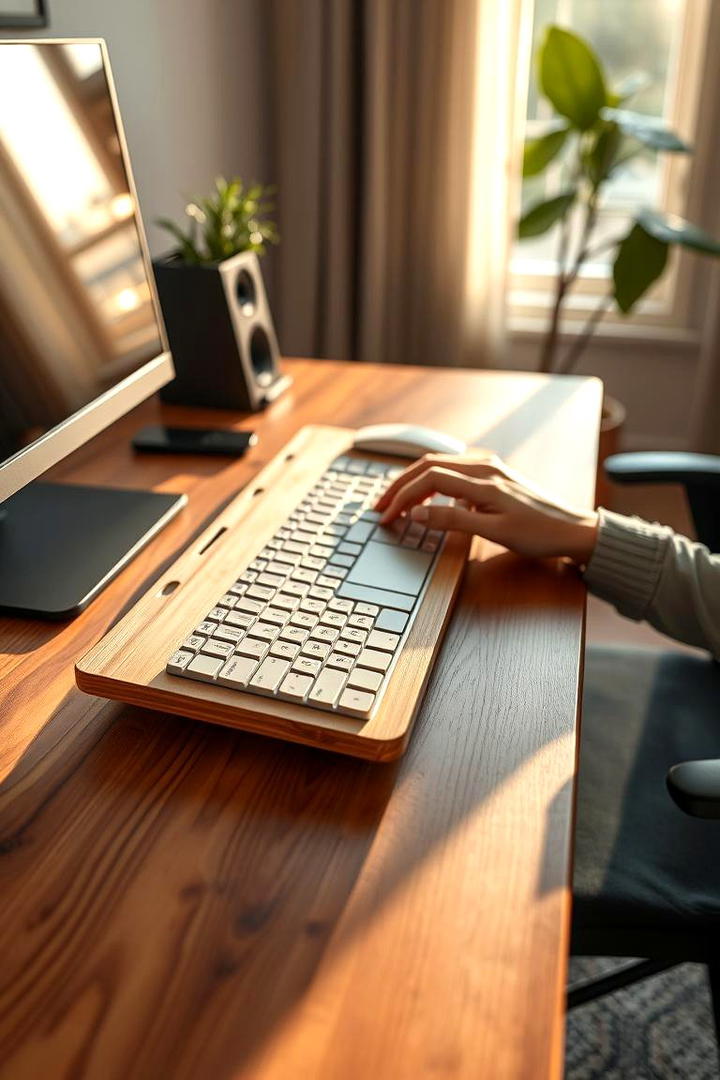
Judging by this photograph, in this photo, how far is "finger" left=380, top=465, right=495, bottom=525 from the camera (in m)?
0.88

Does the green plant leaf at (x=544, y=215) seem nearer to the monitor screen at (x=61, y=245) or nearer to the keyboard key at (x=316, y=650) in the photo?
the monitor screen at (x=61, y=245)

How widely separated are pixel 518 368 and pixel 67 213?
2090 millimetres

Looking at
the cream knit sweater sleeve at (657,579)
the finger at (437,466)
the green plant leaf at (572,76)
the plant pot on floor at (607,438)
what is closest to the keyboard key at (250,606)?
the finger at (437,466)

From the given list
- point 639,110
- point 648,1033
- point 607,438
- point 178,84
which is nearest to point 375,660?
point 648,1033

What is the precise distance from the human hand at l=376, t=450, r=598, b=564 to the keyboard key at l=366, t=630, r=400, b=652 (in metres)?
0.20

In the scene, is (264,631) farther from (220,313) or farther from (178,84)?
(178,84)

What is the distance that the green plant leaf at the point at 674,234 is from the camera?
2.07 m

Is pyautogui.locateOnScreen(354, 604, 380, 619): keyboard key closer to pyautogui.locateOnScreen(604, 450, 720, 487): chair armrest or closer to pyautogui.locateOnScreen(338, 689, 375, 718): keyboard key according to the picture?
pyautogui.locateOnScreen(338, 689, 375, 718): keyboard key

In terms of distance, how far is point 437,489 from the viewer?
0.90 metres

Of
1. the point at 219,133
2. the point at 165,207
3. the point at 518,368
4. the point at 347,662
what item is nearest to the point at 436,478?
the point at 347,662

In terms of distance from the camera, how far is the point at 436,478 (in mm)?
893

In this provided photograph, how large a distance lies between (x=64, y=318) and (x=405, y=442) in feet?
1.24

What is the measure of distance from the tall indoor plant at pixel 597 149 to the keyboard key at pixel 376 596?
5.33 feet

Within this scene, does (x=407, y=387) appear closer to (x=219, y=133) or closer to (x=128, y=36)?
(x=128, y=36)
